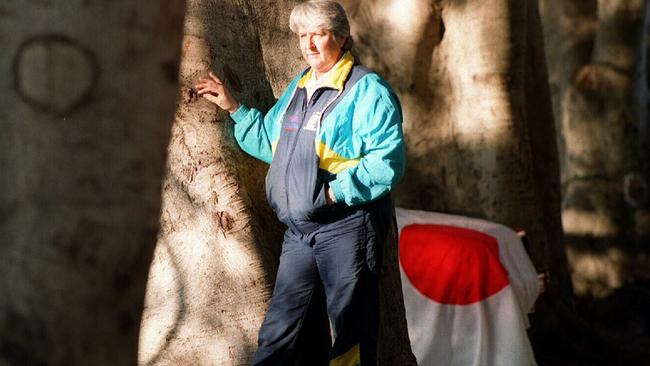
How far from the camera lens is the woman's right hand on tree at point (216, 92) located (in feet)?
16.3

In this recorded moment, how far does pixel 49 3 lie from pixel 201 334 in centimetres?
301

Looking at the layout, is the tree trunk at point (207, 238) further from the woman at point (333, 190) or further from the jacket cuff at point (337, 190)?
the jacket cuff at point (337, 190)

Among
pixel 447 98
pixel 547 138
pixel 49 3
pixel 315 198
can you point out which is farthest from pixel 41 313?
pixel 547 138

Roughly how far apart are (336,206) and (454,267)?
2.38m

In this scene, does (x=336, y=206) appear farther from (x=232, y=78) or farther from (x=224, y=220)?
(x=232, y=78)

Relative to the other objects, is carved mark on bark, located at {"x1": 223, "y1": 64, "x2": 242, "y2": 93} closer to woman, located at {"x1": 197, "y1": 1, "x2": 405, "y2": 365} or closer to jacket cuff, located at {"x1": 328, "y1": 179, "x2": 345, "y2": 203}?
woman, located at {"x1": 197, "y1": 1, "x2": 405, "y2": 365}

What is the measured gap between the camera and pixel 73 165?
2.25 metres

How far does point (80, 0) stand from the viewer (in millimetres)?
2238

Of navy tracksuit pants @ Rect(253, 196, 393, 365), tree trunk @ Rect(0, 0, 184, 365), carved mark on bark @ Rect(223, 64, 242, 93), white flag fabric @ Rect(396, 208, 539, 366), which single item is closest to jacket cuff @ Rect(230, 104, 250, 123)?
carved mark on bark @ Rect(223, 64, 242, 93)

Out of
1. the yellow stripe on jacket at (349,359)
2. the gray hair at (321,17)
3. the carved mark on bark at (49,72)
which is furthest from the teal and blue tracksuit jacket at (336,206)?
the carved mark on bark at (49,72)

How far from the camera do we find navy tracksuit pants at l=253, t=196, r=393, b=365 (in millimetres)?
4602

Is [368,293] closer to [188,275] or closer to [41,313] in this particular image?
[188,275]

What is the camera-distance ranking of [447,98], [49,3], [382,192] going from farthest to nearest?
[447,98] → [382,192] → [49,3]

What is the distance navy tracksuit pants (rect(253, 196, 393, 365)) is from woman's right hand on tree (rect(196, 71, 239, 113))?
0.63m
